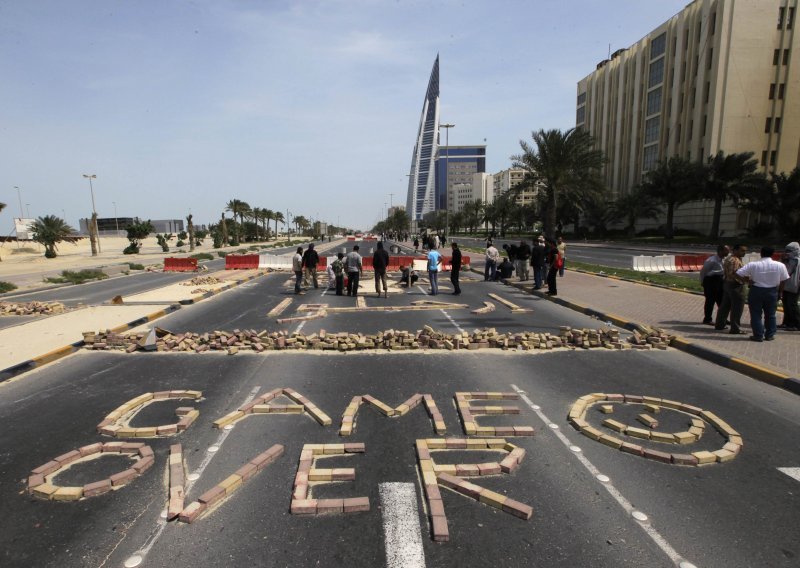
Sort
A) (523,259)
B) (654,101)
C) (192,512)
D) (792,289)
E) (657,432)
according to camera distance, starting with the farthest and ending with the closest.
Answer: (654,101) → (523,259) → (792,289) → (657,432) → (192,512)

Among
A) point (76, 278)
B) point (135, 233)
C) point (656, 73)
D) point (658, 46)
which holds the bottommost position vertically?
point (76, 278)

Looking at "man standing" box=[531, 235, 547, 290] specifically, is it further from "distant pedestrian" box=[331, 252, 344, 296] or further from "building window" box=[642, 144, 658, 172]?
"building window" box=[642, 144, 658, 172]

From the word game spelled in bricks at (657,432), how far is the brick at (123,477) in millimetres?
4650

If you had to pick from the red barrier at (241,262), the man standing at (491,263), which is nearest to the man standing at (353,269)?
the man standing at (491,263)

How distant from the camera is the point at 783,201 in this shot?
39.4 metres

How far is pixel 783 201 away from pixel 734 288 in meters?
41.6

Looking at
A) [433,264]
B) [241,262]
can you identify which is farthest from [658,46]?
[433,264]

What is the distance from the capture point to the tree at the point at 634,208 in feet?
185

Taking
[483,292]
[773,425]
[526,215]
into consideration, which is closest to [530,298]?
[483,292]

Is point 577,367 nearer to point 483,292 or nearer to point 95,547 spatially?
point 95,547

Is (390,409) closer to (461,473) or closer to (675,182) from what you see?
(461,473)

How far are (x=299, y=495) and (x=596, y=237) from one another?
73227 mm

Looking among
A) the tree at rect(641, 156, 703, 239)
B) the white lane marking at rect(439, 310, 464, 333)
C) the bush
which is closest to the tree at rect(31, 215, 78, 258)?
the bush

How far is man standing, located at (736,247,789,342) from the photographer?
317 inches
